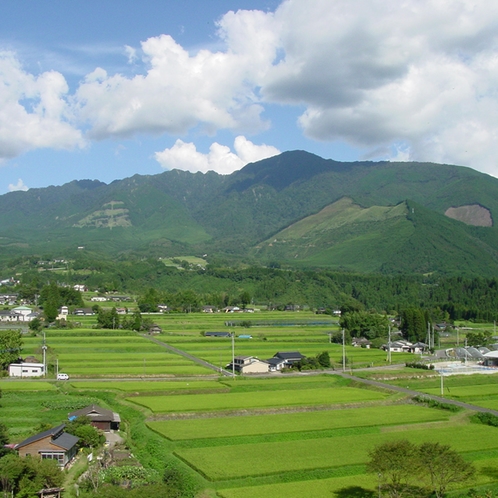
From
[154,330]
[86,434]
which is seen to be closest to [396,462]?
[86,434]

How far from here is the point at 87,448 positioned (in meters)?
27.8

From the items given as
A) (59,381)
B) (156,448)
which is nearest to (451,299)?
(59,381)

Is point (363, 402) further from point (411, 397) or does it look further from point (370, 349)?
point (370, 349)

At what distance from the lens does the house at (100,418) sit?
→ 30344 millimetres

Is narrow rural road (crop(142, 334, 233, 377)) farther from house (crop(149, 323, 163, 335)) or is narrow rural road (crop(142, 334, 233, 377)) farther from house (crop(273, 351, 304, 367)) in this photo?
house (crop(273, 351, 304, 367))

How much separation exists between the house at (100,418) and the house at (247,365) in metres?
18.9

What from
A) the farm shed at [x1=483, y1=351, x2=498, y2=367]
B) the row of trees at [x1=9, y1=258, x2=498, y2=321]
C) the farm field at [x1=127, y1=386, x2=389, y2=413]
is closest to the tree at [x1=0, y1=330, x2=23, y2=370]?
the farm field at [x1=127, y1=386, x2=389, y2=413]

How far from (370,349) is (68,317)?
3888 centimetres

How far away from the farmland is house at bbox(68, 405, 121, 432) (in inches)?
30.2

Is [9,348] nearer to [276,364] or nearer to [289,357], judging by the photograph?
[276,364]

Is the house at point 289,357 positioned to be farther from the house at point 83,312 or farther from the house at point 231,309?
the house at point 231,309

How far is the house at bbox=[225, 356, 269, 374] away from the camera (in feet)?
161

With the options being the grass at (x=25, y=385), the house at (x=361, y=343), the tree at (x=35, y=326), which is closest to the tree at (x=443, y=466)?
the grass at (x=25, y=385)

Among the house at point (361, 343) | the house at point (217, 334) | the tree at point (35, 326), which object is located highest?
the tree at point (35, 326)
